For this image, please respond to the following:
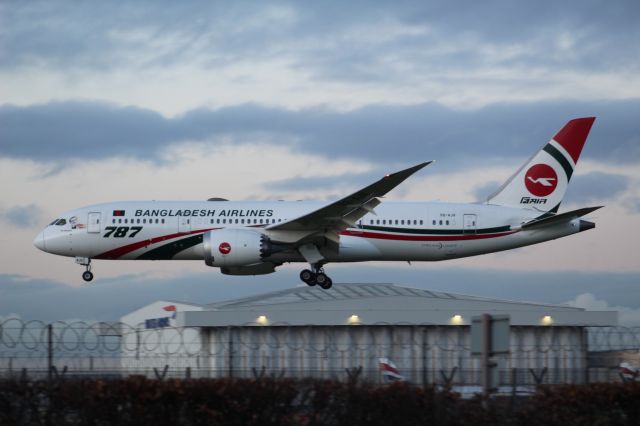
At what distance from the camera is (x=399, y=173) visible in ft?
118

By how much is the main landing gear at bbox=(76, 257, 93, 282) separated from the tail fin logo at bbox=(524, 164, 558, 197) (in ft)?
65.2

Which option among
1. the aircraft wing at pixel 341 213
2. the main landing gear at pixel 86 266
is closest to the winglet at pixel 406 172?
the aircraft wing at pixel 341 213

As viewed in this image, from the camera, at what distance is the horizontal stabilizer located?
38.4m

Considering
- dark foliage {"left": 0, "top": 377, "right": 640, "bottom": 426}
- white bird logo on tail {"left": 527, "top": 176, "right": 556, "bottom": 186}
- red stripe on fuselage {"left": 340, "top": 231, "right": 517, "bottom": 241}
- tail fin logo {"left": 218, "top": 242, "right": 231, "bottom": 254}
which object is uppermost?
white bird logo on tail {"left": 527, "top": 176, "right": 556, "bottom": 186}

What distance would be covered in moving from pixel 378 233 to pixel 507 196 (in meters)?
6.65

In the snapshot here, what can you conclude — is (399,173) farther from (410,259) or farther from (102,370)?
(102,370)

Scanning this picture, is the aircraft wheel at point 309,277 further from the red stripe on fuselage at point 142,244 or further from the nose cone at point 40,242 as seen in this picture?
the nose cone at point 40,242

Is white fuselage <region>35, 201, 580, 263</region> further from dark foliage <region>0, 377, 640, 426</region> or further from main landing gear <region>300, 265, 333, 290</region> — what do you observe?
dark foliage <region>0, 377, 640, 426</region>

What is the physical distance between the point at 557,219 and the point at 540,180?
3.84 metres

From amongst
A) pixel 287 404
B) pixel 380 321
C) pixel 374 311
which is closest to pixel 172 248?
pixel 374 311

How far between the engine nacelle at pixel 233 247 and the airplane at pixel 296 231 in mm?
41

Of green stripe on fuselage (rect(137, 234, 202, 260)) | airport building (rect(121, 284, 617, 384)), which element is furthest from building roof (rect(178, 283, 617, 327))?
green stripe on fuselage (rect(137, 234, 202, 260))

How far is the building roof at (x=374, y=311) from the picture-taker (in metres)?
40.1

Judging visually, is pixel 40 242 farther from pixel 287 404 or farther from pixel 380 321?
pixel 287 404
